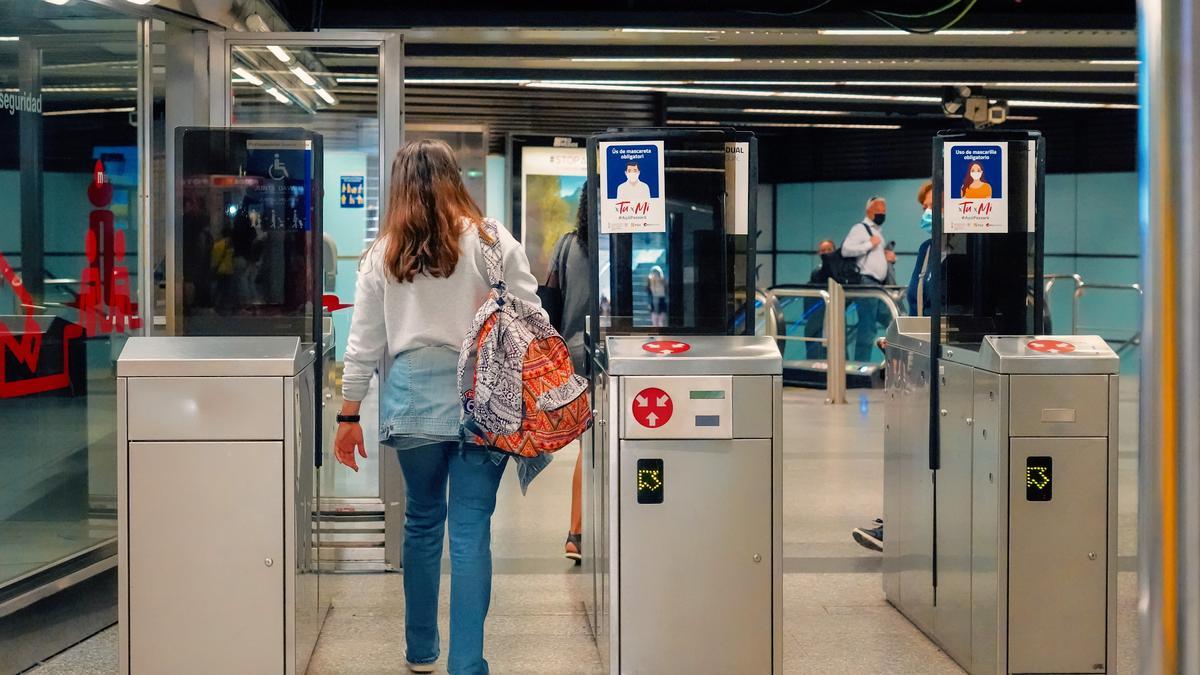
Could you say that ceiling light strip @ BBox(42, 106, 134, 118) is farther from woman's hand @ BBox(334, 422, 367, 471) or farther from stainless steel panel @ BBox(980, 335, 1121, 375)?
stainless steel panel @ BBox(980, 335, 1121, 375)

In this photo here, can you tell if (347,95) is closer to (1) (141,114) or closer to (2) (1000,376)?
(1) (141,114)

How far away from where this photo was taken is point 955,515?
410cm

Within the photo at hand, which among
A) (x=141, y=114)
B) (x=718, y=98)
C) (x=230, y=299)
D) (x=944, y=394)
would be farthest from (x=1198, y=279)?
(x=718, y=98)

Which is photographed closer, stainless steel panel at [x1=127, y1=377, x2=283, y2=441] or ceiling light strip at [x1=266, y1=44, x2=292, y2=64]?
stainless steel panel at [x1=127, y1=377, x2=283, y2=441]

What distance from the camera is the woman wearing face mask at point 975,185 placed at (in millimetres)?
4188

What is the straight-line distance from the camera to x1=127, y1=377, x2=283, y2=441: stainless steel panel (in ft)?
11.0

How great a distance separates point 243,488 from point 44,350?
3.78 ft

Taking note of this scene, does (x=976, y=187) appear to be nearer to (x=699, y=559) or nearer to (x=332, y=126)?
(x=699, y=559)

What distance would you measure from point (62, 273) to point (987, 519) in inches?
118

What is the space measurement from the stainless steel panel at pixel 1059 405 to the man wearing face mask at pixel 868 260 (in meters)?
8.22

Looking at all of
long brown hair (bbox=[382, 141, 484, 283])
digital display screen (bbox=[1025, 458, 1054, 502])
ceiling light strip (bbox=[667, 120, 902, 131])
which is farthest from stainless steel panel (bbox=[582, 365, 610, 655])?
ceiling light strip (bbox=[667, 120, 902, 131])

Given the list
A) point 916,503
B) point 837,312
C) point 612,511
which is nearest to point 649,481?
point 612,511

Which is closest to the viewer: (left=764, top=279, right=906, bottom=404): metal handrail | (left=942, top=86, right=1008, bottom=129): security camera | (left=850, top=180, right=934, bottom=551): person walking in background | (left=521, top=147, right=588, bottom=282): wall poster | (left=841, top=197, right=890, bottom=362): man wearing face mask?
(left=850, top=180, right=934, bottom=551): person walking in background

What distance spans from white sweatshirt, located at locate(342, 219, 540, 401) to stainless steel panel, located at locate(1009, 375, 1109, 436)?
1.38 m
